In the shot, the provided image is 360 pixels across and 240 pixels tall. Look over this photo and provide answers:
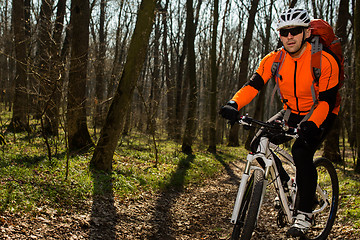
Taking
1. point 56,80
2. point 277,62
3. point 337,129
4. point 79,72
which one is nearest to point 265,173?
point 277,62

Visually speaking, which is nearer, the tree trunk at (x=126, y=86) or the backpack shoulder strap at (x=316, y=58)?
the backpack shoulder strap at (x=316, y=58)

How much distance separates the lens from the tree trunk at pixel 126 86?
23.1 ft

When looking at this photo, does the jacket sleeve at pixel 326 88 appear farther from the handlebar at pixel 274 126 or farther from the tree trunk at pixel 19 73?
the tree trunk at pixel 19 73

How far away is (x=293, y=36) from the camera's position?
3275mm

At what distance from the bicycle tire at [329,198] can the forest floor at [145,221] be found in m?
0.40

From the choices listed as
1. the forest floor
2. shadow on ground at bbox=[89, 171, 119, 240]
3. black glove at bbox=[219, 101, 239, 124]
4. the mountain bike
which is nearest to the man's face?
the mountain bike

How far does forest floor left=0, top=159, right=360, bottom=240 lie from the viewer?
13.7ft

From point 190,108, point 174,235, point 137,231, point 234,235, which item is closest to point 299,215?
point 234,235

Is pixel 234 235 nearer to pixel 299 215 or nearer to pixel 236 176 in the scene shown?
pixel 299 215

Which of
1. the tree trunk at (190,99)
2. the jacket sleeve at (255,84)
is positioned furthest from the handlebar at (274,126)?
the tree trunk at (190,99)

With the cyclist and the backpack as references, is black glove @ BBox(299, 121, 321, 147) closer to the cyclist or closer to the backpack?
the cyclist

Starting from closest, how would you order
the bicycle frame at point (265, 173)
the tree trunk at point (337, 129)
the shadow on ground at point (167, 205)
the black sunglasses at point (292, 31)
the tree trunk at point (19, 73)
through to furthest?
1. the bicycle frame at point (265, 173)
2. the black sunglasses at point (292, 31)
3. the shadow on ground at point (167, 205)
4. the tree trunk at point (337, 129)
5. the tree trunk at point (19, 73)

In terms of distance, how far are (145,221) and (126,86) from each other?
10.5ft

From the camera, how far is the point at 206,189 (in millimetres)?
8117
